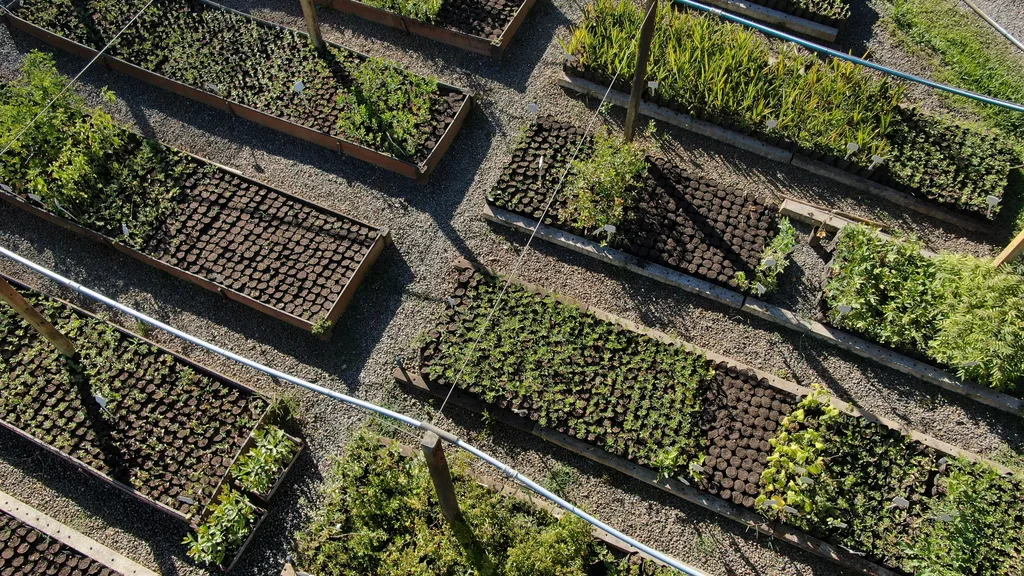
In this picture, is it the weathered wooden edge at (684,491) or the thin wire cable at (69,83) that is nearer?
the weathered wooden edge at (684,491)

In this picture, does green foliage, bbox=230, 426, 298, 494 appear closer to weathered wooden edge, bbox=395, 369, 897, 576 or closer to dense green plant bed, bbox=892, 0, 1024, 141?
weathered wooden edge, bbox=395, 369, 897, 576

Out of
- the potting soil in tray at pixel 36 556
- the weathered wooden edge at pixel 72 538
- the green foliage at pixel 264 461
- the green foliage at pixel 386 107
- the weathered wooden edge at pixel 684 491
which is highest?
the green foliage at pixel 386 107

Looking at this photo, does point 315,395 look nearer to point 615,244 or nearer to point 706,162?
point 615,244

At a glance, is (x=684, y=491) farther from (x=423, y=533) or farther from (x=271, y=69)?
(x=271, y=69)

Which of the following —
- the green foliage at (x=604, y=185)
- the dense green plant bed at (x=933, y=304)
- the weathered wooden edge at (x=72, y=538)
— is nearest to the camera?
the weathered wooden edge at (x=72, y=538)

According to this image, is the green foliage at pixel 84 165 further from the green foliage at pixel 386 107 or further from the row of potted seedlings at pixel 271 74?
the green foliage at pixel 386 107

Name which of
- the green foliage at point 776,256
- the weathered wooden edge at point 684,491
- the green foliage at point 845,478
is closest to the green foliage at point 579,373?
the weathered wooden edge at point 684,491

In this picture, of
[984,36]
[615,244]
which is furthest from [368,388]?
[984,36]

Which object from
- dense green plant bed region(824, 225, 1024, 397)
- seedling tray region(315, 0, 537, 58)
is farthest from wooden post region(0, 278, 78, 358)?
dense green plant bed region(824, 225, 1024, 397)
